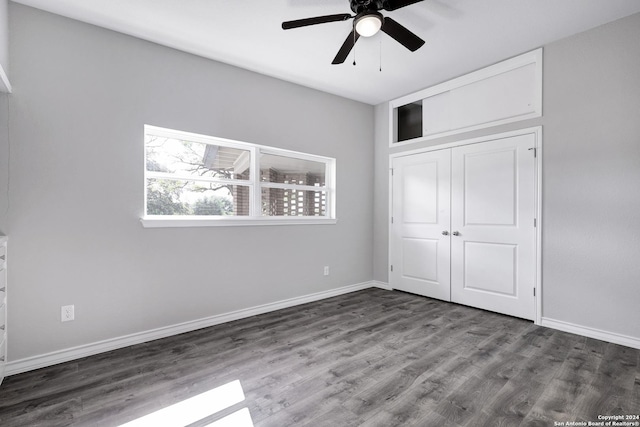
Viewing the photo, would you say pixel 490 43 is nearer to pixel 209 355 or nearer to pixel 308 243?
pixel 308 243

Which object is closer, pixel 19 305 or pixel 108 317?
pixel 19 305

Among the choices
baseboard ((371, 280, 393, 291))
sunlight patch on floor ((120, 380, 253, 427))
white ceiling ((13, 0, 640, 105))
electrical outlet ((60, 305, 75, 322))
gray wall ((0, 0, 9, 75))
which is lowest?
sunlight patch on floor ((120, 380, 253, 427))

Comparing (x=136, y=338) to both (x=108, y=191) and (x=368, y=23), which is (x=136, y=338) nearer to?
(x=108, y=191)

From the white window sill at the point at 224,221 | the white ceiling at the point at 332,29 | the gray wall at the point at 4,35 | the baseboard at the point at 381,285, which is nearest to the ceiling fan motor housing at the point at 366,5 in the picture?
the white ceiling at the point at 332,29

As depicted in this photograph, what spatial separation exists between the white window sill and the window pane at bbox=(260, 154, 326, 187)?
0.49 metres

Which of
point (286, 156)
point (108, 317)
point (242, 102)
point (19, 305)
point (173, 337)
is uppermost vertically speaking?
point (242, 102)

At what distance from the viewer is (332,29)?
276 centimetres

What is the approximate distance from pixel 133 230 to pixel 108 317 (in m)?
0.77

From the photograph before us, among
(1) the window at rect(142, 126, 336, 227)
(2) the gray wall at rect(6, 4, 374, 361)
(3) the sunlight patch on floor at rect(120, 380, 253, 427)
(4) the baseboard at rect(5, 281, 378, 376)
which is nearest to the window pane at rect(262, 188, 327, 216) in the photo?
(1) the window at rect(142, 126, 336, 227)

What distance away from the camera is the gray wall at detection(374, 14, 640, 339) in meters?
2.64

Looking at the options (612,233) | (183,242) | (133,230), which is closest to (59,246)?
(133,230)

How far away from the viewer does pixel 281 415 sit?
1755 mm

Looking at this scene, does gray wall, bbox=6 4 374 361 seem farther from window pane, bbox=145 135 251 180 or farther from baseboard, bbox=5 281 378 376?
window pane, bbox=145 135 251 180

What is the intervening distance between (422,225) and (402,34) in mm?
2621
